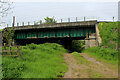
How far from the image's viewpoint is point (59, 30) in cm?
2275

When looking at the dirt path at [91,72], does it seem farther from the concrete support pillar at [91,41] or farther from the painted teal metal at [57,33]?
the painted teal metal at [57,33]

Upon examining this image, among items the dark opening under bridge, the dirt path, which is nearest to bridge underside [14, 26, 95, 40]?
the dark opening under bridge

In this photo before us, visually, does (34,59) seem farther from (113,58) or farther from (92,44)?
(92,44)

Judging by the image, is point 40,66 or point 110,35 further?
point 110,35

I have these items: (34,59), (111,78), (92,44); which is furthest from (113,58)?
(34,59)

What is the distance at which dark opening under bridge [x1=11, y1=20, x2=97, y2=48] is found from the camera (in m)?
20.2

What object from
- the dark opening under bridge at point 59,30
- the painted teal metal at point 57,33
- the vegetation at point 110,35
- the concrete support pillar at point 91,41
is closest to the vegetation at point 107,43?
the vegetation at point 110,35

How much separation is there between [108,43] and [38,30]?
17.4 metres

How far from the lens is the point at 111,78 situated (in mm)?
5258

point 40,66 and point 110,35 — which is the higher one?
point 110,35

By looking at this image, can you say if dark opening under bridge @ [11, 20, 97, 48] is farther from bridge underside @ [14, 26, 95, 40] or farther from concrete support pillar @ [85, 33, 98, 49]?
concrete support pillar @ [85, 33, 98, 49]

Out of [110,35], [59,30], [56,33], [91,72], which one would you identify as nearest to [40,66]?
[91,72]

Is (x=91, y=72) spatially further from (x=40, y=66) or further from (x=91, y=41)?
(x=91, y=41)

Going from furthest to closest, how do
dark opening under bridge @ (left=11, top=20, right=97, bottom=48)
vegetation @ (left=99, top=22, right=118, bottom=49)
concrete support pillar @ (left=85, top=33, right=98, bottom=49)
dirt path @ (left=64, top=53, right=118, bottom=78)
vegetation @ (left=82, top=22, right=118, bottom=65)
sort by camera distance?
dark opening under bridge @ (left=11, top=20, right=97, bottom=48), concrete support pillar @ (left=85, top=33, right=98, bottom=49), vegetation @ (left=99, top=22, right=118, bottom=49), vegetation @ (left=82, top=22, right=118, bottom=65), dirt path @ (left=64, top=53, right=118, bottom=78)
